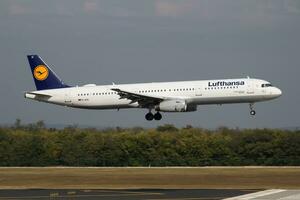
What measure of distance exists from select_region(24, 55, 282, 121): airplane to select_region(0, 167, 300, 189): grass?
10799 millimetres

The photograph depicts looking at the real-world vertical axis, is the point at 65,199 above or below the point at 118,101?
below

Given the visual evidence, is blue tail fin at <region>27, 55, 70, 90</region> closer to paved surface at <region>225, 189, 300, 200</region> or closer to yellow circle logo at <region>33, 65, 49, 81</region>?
yellow circle logo at <region>33, 65, 49, 81</region>

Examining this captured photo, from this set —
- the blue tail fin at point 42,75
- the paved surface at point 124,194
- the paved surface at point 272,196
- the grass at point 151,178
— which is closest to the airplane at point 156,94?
the blue tail fin at point 42,75

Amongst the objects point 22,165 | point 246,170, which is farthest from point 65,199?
point 22,165

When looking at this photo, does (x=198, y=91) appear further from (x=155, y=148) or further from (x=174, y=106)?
(x=155, y=148)

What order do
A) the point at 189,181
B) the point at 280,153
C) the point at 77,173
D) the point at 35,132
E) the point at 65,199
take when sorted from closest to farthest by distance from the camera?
the point at 65,199, the point at 189,181, the point at 77,173, the point at 280,153, the point at 35,132

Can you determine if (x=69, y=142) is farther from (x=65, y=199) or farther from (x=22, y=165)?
(x=65, y=199)

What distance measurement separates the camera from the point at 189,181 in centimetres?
4466

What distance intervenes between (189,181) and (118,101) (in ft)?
78.0

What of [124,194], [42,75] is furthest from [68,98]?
[124,194]

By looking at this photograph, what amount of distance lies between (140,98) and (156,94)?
1.43 meters

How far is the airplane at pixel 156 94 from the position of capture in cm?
6281

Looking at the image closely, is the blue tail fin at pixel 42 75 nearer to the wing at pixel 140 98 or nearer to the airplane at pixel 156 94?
the airplane at pixel 156 94

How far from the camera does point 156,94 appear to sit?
65.8 m
